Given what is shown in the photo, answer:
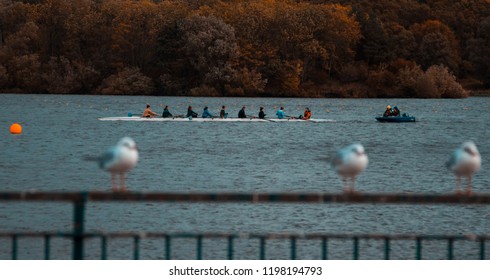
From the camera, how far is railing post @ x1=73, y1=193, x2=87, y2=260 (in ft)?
30.0

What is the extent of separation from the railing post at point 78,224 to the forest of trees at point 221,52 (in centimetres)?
13344

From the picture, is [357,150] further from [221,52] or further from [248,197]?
[221,52]

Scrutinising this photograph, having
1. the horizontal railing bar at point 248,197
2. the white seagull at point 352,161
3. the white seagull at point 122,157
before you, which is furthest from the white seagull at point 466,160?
the white seagull at point 122,157

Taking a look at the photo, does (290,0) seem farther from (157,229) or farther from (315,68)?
(157,229)

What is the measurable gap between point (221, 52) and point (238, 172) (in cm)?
9110

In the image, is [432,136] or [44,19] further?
[44,19]

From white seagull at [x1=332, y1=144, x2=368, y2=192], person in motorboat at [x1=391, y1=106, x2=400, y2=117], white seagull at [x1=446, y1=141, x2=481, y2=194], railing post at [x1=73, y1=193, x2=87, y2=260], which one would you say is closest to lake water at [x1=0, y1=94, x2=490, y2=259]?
white seagull at [x1=332, y1=144, x2=368, y2=192]

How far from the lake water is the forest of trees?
34.5 metres

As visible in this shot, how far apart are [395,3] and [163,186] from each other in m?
150

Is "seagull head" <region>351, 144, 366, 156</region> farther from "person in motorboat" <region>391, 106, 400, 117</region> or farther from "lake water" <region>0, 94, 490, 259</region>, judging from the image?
"person in motorboat" <region>391, 106, 400, 117</region>

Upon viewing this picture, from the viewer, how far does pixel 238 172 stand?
2105 inches

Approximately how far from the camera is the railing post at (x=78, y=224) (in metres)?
9.15

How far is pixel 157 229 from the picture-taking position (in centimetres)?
3394
